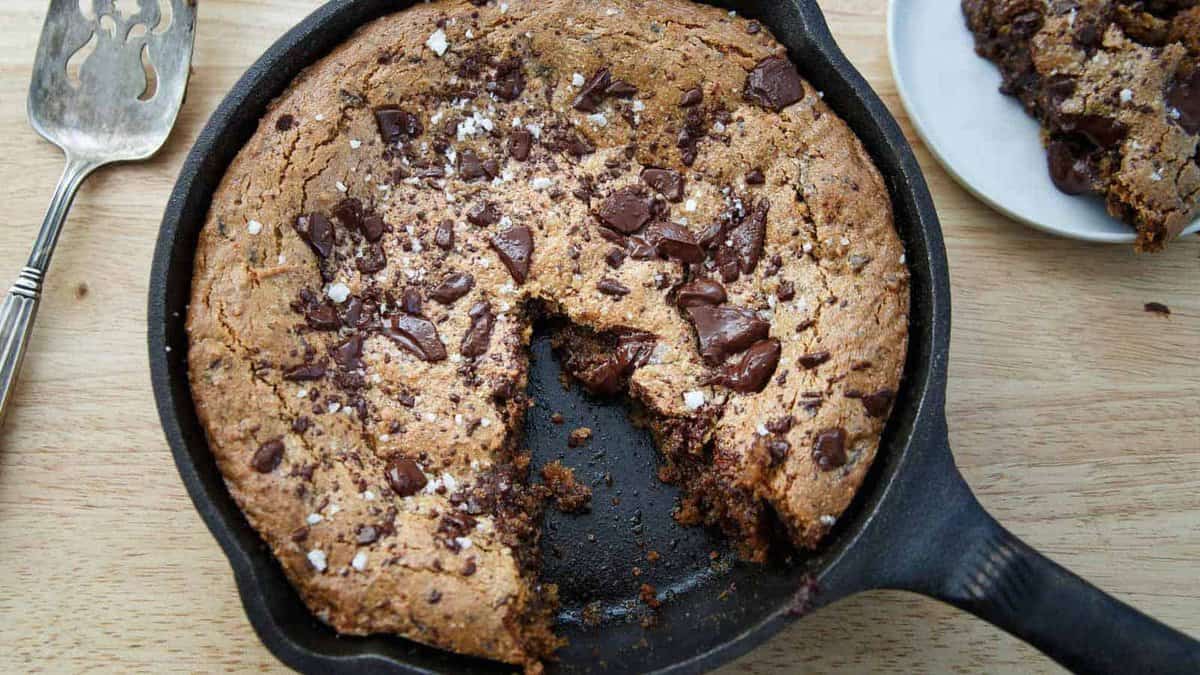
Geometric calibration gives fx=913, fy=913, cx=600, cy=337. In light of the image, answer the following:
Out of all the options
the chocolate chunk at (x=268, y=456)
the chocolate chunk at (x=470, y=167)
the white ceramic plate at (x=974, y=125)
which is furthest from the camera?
the white ceramic plate at (x=974, y=125)

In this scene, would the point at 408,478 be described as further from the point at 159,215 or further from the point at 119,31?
the point at 119,31

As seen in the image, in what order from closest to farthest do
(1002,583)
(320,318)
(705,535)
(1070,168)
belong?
(1002,583), (320,318), (705,535), (1070,168)

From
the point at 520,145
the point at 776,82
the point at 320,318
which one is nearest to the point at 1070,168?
the point at 776,82

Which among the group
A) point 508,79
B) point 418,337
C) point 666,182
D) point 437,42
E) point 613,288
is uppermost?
point 437,42

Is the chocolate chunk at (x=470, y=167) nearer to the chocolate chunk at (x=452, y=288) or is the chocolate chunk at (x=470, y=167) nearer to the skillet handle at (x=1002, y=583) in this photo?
the chocolate chunk at (x=452, y=288)

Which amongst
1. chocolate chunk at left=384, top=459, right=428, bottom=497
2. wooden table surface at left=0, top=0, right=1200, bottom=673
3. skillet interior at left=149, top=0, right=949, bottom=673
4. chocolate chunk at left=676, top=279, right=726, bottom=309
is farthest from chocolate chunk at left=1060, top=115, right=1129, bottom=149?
chocolate chunk at left=384, top=459, right=428, bottom=497

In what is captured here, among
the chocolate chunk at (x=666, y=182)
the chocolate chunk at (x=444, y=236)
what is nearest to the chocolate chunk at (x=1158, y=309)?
the chocolate chunk at (x=666, y=182)

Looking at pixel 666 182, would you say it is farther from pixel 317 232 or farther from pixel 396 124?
pixel 317 232
